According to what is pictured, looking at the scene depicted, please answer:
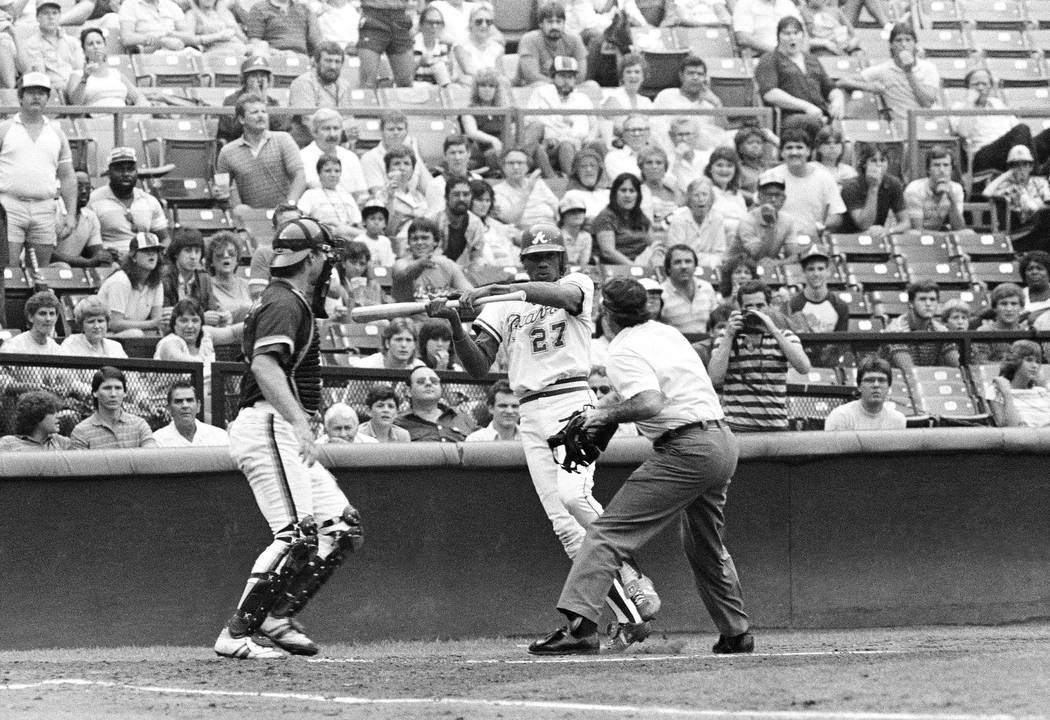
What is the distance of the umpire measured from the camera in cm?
738

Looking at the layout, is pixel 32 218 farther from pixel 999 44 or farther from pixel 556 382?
pixel 999 44

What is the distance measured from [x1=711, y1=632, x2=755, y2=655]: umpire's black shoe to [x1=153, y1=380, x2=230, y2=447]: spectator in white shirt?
117 inches

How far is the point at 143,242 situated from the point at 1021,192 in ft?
25.6

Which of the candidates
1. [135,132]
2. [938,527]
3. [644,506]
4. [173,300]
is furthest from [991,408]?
[135,132]

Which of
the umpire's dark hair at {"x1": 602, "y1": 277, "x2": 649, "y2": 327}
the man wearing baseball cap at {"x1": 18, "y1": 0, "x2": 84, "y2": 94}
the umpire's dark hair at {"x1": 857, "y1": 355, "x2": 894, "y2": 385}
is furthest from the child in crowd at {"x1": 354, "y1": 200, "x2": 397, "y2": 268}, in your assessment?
the umpire's dark hair at {"x1": 602, "y1": 277, "x2": 649, "y2": 327}

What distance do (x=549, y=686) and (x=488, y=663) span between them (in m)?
0.91

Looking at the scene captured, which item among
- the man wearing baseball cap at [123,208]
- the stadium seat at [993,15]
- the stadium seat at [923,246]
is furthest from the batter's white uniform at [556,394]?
the stadium seat at [993,15]

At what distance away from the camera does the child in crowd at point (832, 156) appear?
15.4 meters

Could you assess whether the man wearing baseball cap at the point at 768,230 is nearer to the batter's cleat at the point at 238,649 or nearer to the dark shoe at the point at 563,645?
the dark shoe at the point at 563,645

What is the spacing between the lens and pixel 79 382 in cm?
941

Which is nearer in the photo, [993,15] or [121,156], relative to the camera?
[121,156]

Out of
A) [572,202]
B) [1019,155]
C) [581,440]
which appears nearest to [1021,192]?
[1019,155]

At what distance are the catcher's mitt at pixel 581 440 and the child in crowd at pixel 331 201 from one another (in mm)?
6009

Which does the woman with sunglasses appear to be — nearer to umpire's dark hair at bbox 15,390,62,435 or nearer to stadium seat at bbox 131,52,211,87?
stadium seat at bbox 131,52,211,87
